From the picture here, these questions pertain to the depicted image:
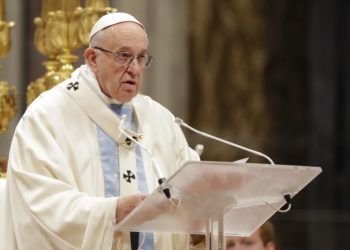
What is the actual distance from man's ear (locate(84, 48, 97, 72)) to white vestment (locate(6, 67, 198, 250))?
0.26 feet

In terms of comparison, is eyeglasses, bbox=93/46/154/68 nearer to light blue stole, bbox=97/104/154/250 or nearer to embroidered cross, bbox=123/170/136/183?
light blue stole, bbox=97/104/154/250

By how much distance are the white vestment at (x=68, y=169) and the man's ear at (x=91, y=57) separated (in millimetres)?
78

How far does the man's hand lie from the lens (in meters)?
6.22

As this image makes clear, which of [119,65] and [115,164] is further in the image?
[115,164]

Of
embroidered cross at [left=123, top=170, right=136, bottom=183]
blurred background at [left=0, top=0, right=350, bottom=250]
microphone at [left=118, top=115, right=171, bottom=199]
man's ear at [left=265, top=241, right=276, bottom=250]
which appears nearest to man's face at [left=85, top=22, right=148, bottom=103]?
microphone at [left=118, top=115, right=171, bottom=199]

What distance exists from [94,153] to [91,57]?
0.41m

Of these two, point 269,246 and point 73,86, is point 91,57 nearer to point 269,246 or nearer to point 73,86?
point 73,86

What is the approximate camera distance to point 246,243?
736cm

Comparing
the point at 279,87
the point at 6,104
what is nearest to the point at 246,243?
the point at 6,104

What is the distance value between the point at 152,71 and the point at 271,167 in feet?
23.9

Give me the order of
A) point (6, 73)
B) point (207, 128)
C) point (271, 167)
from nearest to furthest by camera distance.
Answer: point (271, 167) → point (6, 73) → point (207, 128)

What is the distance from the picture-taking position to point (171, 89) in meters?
13.6

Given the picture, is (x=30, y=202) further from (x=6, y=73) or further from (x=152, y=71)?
(x=152, y=71)

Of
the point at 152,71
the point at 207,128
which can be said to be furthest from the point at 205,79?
the point at 152,71
